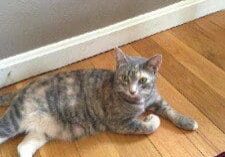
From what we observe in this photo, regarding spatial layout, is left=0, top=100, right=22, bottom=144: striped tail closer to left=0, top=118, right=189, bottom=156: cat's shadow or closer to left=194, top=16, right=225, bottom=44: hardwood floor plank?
left=0, top=118, right=189, bottom=156: cat's shadow

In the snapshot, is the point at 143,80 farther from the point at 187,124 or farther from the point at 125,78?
the point at 187,124

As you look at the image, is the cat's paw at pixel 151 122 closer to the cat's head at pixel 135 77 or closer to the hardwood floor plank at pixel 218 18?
the cat's head at pixel 135 77

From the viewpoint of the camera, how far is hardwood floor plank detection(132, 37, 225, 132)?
1.47m

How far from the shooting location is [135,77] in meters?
1.28

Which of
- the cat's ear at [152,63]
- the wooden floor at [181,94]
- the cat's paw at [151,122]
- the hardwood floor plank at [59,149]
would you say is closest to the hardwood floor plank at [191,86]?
the wooden floor at [181,94]

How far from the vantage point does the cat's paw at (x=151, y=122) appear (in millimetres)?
1379

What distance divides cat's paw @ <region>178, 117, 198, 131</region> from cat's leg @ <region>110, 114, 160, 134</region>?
0.10m

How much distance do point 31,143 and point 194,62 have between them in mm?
895

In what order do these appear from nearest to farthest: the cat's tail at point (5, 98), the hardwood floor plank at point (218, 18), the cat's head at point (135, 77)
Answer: the cat's head at point (135, 77) → the cat's tail at point (5, 98) → the hardwood floor plank at point (218, 18)

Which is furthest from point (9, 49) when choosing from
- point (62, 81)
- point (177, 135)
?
point (177, 135)

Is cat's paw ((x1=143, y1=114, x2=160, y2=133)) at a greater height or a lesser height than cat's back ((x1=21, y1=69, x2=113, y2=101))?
lesser

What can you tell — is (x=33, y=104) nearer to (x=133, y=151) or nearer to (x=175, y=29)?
(x=133, y=151)

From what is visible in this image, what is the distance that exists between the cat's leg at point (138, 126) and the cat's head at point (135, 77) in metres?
0.10

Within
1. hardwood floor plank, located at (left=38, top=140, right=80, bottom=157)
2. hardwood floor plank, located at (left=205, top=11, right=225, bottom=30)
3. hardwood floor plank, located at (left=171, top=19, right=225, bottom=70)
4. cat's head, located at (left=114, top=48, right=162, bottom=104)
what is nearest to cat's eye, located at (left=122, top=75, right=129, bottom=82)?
cat's head, located at (left=114, top=48, right=162, bottom=104)
